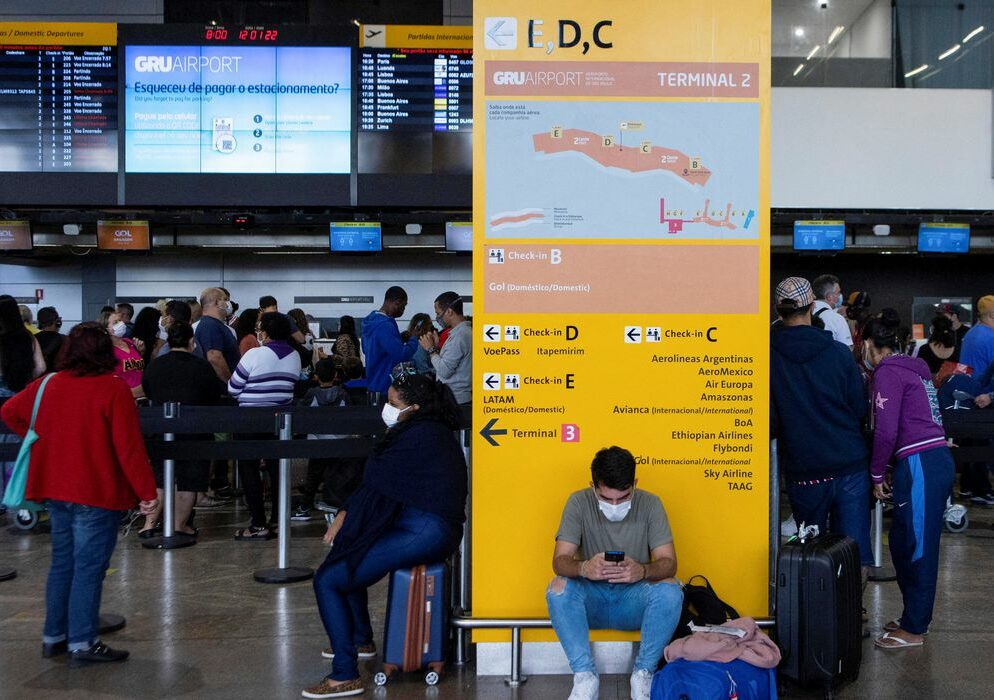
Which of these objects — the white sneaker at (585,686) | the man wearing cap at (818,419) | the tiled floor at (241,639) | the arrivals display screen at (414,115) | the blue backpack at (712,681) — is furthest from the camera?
the arrivals display screen at (414,115)

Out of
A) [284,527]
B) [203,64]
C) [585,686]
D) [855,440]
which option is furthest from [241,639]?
[203,64]

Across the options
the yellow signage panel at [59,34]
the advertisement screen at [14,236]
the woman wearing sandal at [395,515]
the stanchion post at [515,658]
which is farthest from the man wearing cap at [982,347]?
the advertisement screen at [14,236]

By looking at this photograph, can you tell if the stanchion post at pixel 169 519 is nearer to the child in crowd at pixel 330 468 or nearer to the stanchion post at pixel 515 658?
the child in crowd at pixel 330 468

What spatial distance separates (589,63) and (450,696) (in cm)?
265

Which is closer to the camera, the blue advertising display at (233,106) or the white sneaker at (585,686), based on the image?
the white sneaker at (585,686)

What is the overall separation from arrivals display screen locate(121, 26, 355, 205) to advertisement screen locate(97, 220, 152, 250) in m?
1.67

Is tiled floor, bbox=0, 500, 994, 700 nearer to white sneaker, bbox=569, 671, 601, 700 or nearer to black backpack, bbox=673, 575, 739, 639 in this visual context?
white sneaker, bbox=569, 671, 601, 700

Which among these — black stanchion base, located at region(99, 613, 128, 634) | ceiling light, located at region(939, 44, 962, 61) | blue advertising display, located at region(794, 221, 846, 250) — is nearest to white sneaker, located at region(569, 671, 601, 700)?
black stanchion base, located at region(99, 613, 128, 634)

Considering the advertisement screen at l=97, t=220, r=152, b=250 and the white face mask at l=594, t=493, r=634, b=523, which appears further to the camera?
the advertisement screen at l=97, t=220, r=152, b=250

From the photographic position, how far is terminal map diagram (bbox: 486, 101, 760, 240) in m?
4.52

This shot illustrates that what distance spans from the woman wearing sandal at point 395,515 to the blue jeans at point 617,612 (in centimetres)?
56

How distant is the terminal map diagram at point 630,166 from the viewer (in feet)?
14.8

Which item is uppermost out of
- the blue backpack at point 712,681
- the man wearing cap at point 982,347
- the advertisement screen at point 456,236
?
the advertisement screen at point 456,236

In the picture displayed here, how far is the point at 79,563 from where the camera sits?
15.4 feet
